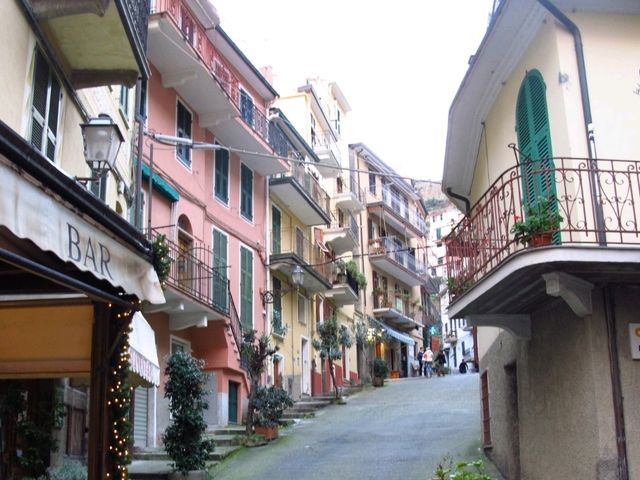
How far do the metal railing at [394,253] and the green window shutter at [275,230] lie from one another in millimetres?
13773

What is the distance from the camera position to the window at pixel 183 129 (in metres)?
22.1

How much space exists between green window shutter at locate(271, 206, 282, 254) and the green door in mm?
6530

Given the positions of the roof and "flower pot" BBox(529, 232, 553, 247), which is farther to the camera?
the roof

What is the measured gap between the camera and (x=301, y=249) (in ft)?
106

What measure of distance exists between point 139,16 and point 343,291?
26.2m

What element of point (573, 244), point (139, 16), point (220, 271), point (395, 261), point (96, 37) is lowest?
point (573, 244)

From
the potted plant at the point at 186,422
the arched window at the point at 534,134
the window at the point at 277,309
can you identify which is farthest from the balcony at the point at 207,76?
the arched window at the point at 534,134

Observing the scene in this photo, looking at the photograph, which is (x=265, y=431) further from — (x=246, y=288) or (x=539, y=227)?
(x=539, y=227)

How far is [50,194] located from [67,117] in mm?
5998

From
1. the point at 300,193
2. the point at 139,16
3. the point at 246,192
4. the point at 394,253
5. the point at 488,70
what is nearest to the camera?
the point at 139,16

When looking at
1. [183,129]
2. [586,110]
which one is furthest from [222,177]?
[586,110]

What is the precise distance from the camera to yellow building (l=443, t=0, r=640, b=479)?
28.2 feet

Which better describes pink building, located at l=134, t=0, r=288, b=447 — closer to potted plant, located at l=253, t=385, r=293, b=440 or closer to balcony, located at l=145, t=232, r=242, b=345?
balcony, located at l=145, t=232, r=242, b=345

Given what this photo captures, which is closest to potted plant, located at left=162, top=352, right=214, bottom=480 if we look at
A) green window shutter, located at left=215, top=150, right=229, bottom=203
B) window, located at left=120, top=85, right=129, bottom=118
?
window, located at left=120, top=85, right=129, bottom=118
